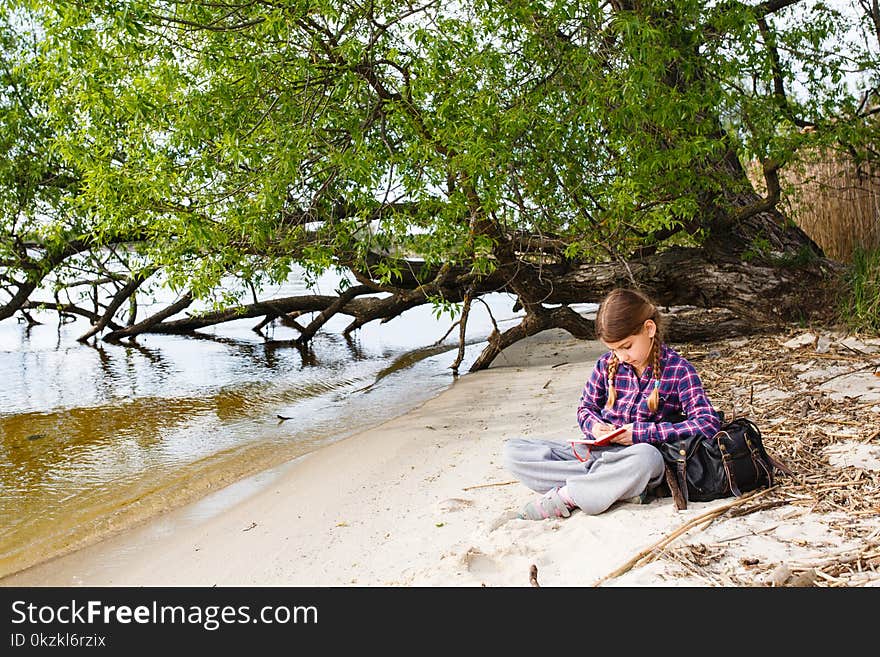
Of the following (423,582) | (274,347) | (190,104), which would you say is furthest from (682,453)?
(274,347)

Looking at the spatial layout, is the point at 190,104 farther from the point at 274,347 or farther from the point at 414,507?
the point at 274,347

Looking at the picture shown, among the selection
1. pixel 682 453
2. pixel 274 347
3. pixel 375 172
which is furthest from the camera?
pixel 274 347

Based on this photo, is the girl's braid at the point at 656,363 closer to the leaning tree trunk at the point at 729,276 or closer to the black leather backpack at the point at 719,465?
the black leather backpack at the point at 719,465

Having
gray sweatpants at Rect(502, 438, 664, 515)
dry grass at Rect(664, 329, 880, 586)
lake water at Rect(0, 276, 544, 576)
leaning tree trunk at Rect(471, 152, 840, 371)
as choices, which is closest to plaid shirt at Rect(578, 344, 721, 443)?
gray sweatpants at Rect(502, 438, 664, 515)

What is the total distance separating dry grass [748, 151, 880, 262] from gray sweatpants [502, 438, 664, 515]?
16.1 feet

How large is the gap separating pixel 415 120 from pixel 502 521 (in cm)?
345

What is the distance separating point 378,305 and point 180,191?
4.69 metres

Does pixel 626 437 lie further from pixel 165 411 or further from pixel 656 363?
pixel 165 411

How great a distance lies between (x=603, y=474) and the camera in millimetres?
3594

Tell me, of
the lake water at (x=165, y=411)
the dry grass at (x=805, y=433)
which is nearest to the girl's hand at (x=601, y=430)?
the dry grass at (x=805, y=433)

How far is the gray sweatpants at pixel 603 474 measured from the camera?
356cm

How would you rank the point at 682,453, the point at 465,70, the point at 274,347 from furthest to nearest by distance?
the point at 274,347
the point at 465,70
the point at 682,453

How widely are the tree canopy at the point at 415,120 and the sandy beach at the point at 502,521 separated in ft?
4.77

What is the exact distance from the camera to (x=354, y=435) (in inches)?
254
